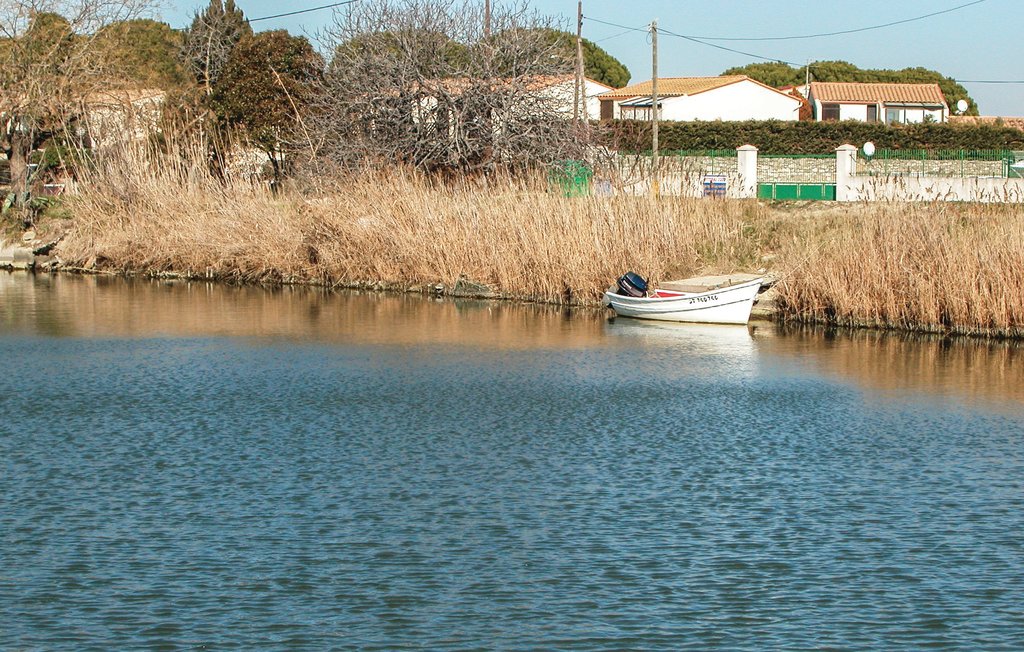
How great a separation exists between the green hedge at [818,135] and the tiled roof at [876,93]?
28069 mm

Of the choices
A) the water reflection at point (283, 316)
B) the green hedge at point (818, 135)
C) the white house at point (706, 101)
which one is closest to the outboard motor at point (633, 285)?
the water reflection at point (283, 316)

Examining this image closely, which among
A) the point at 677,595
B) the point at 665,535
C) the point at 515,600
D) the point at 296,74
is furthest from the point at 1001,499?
the point at 296,74

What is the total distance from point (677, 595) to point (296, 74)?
46.0 meters

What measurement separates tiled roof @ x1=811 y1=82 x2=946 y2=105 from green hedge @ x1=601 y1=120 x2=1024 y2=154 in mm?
28069

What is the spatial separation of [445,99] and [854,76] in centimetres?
7999

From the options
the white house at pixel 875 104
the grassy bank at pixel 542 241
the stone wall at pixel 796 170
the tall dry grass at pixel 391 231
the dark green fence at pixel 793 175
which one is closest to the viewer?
the grassy bank at pixel 542 241

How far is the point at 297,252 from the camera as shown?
36.8m

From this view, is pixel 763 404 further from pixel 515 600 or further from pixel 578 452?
pixel 515 600

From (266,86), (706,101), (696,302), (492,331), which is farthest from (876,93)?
(492,331)

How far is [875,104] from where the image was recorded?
9325 centimetres

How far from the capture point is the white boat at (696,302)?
2748 centimetres

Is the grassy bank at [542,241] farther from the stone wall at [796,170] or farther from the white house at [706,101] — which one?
the white house at [706,101]

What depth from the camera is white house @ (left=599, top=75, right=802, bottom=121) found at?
279 ft

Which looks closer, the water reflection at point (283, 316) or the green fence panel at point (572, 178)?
the water reflection at point (283, 316)
